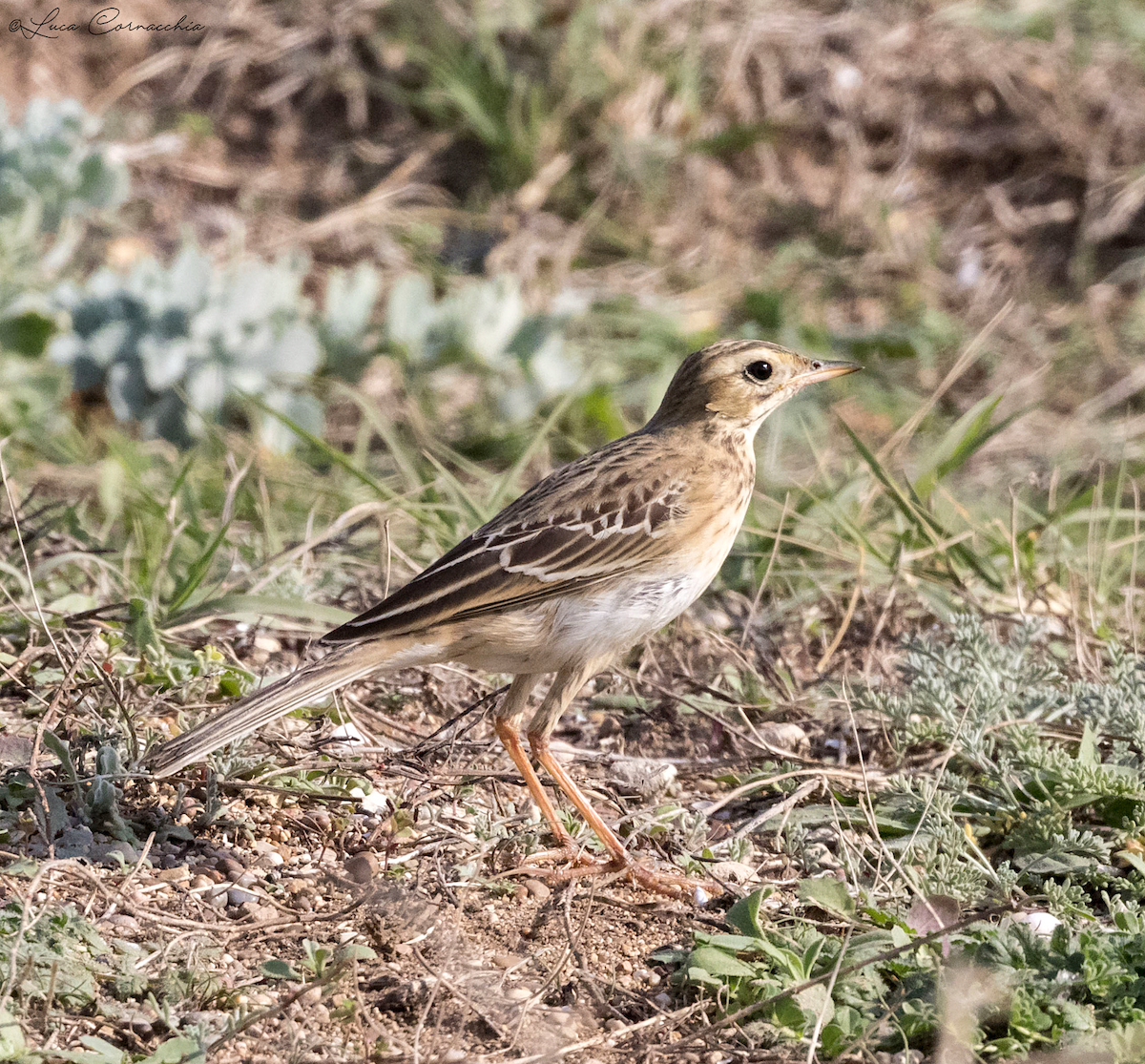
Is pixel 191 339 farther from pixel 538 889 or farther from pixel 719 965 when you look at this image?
pixel 719 965

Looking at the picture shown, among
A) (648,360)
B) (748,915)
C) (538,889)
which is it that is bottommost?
(648,360)

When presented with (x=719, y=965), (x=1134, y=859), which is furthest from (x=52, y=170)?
(x=1134, y=859)

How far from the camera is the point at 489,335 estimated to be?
24.8ft

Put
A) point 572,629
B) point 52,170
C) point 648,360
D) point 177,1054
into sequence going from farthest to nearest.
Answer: point 648,360, point 52,170, point 572,629, point 177,1054

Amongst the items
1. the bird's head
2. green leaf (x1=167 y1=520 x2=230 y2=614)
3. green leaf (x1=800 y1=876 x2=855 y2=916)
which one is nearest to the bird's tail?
green leaf (x1=167 y1=520 x2=230 y2=614)

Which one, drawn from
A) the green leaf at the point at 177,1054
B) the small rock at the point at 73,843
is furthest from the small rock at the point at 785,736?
the green leaf at the point at 177,1054

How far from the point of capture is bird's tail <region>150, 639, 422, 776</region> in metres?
3.69

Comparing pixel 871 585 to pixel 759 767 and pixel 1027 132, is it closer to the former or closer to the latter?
Answer: pixel 759 767

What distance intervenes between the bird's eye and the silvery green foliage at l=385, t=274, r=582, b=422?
2.68 meters

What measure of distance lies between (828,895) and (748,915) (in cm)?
23

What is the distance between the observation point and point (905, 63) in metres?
9.95

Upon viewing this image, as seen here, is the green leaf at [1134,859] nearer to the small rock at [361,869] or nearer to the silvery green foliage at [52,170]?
the small rock at [361,869]

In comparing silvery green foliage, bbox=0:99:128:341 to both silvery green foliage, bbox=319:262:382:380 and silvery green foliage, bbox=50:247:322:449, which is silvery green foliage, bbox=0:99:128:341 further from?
silvery green foliage, bbox=319:262:382:380

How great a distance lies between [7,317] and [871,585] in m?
4.36
